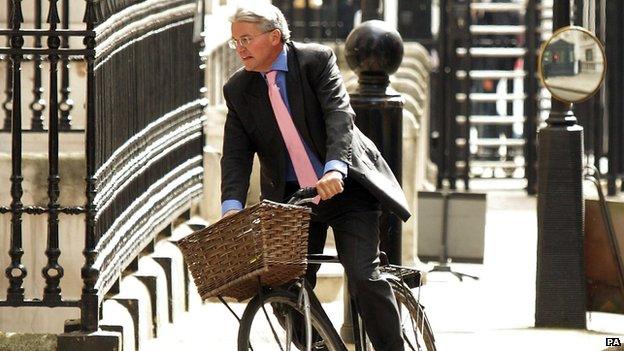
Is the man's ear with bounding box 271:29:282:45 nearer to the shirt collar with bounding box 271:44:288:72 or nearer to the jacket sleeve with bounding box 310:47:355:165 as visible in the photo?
the shirt collar with bounding box 271:44:288:72

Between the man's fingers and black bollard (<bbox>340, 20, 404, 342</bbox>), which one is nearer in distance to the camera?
the man's fingers

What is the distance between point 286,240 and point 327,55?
915 millimetres

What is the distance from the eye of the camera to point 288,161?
733 centimetres

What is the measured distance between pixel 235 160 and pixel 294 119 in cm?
28

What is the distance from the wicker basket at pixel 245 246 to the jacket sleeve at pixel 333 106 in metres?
0.38

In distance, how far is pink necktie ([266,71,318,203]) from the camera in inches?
285

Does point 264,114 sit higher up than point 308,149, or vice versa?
point 264,114

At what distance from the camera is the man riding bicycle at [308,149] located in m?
7.23

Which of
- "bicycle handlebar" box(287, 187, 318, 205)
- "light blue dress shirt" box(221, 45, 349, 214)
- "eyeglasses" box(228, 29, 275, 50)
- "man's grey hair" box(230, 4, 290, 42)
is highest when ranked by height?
"man's grey hair" box(230, 4, 290, 42)

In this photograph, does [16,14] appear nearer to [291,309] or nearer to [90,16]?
[90,16]

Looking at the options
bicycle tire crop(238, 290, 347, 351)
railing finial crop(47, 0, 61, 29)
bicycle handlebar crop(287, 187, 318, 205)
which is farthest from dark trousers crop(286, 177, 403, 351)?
railing finial crop(47, 0, 61, 29)

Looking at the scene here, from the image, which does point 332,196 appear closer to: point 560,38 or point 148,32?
point 148,32

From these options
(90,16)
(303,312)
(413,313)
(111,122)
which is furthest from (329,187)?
(111,122)

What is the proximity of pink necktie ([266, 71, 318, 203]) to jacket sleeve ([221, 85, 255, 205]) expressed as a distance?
0.16 meters
